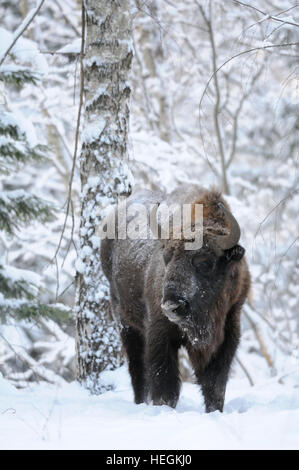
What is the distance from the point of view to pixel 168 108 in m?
12.7

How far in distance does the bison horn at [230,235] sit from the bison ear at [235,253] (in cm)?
6

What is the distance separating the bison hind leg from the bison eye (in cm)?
144

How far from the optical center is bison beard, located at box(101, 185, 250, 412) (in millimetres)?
4706

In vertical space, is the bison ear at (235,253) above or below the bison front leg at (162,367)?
above

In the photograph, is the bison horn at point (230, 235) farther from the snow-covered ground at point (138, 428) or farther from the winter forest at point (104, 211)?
the snow-covered ground at point (138, 428)

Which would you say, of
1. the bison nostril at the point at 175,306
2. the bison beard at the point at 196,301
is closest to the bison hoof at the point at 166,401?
the bison beard at the point at 196,301

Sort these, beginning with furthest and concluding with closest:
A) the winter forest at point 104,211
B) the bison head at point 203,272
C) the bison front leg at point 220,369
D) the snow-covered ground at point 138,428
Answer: the bison front leg at point 220,369
the bison head at point 203,272
the winter forest at point 104,211
the snow-covered ground at point 138,428

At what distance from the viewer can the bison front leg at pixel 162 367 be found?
4926 millimetres

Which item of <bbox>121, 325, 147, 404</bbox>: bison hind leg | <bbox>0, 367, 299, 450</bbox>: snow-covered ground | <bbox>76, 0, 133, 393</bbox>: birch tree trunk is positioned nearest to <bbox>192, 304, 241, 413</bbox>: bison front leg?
<bbox>0, 367, 299, 450</bbox>: snow-covered ground

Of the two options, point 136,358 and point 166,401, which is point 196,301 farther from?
point 136,358

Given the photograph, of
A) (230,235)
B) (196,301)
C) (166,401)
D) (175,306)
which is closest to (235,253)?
(230,235)

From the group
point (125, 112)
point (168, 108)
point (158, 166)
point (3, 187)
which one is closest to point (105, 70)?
point (125, 112)
